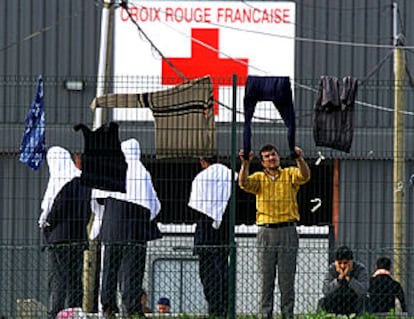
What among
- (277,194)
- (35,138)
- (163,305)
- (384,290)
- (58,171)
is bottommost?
(163,305)

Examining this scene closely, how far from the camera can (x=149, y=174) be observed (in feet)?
46.7

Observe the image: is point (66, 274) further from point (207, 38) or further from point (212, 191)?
point (207, 38)

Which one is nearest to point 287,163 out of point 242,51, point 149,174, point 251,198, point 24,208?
point 251,198

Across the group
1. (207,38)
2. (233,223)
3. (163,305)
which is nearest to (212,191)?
(233,223)

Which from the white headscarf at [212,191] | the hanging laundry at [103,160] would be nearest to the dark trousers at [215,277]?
the white headscarf at [212,191]

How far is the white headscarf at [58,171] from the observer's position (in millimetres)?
14234

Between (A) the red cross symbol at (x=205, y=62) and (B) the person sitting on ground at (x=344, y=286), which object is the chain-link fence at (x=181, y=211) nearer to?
(B) the person sitting on ground at (x=344, y=286)

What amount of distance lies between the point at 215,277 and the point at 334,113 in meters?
2.03

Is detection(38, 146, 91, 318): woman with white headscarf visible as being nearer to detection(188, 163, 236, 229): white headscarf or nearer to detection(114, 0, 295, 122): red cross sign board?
detection(188, 163, 236, 229): white headscarf

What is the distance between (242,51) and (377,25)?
2.13 metres

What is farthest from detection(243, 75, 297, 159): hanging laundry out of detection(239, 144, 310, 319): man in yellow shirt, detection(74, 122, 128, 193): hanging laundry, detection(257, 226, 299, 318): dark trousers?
detection(74, 122, 128, 193): hanging laundry

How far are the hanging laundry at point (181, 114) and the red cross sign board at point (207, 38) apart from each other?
7.67 metres

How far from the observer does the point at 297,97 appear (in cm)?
1688

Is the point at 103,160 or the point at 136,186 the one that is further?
the point at 136,186
